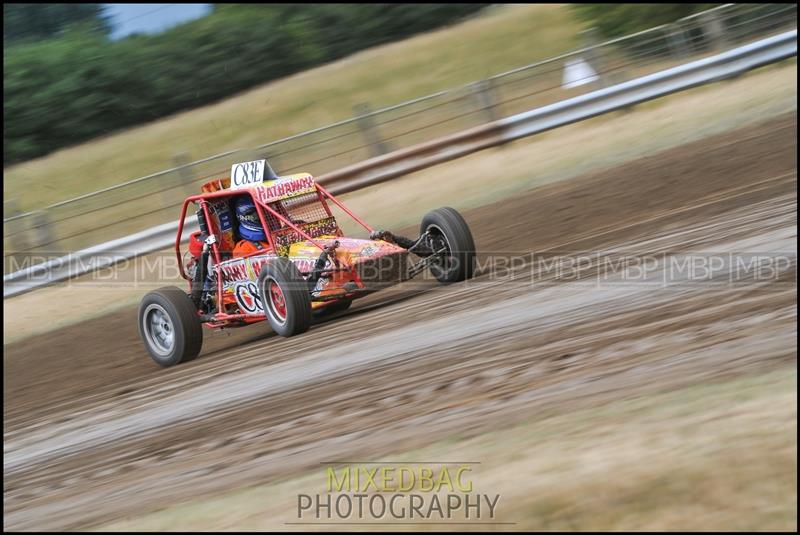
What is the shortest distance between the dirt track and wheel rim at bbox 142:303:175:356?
0.73 feet

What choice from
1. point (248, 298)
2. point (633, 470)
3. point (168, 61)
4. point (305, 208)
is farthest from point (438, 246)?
point (168, 61)

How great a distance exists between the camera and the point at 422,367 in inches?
237

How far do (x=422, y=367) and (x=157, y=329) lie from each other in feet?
11.8

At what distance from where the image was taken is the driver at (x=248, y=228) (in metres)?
8.77

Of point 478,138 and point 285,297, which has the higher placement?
point 478,138

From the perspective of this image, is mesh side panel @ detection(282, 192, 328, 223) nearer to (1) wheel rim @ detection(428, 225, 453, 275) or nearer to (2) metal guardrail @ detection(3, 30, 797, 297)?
(1) wheel rim @ detection(428, 225, 453, 275)

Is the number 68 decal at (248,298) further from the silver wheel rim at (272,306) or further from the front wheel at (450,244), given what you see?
the front wheel at (450,244)

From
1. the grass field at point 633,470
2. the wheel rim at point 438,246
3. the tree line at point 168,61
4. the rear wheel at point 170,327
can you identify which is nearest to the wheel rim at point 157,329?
the rear wheel at point 170,327

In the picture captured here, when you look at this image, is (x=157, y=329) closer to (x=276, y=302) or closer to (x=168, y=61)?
(x=276, y=302)

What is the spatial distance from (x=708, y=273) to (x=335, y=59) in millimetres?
22345

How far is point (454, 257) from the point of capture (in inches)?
330

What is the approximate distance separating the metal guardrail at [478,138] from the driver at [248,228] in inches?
222

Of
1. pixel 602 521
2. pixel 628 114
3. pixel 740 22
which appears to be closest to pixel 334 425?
pixel 602 521

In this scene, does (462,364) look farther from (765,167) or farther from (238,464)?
(765,167)
